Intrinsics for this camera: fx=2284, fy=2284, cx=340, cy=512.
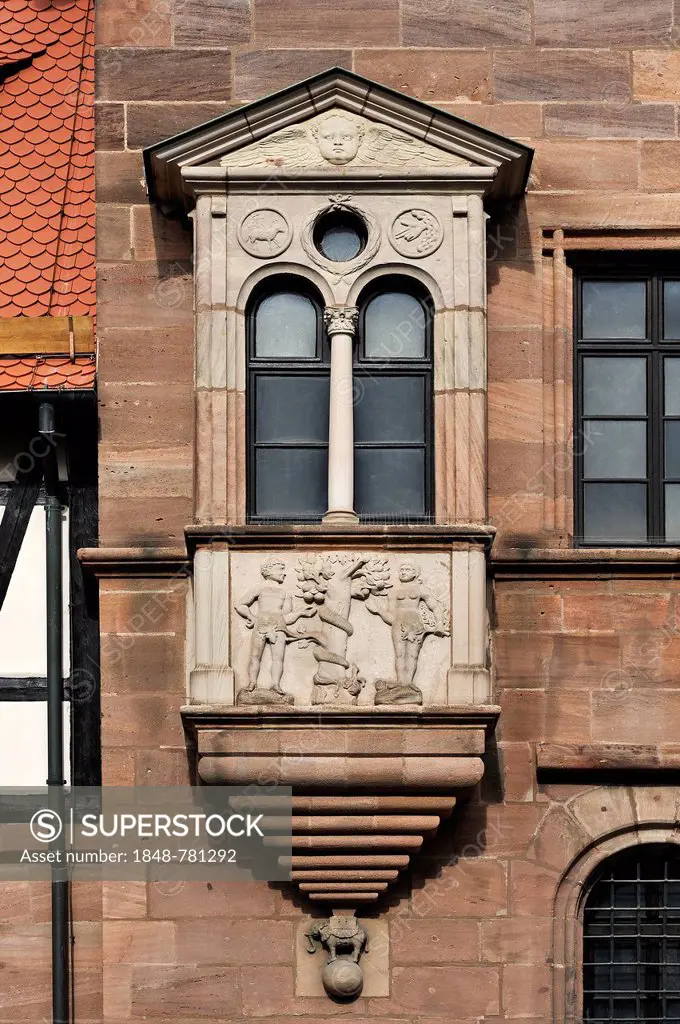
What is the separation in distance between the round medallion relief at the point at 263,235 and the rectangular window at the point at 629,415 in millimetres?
1970

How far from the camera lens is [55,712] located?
14109 millimetres

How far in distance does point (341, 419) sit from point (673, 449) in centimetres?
223

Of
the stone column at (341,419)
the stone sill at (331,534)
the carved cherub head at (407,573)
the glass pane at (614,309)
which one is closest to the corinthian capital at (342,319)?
the stone column at (341,419)

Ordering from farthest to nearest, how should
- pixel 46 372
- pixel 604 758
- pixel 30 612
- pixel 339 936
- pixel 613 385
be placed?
pixel 613 385 < pixel 30 612 < pixel 46 372 < pixel 604 758 < pixel 339 936

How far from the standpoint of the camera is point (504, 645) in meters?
14.1

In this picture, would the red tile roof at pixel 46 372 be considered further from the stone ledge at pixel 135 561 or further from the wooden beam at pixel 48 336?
the stone ledge at pixel 135 561

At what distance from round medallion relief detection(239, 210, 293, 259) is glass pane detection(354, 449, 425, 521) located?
53.4 inches

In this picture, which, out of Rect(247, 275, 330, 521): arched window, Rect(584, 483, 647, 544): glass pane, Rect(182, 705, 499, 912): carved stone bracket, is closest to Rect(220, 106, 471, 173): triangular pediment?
Rect(247, 275, 330, 521): arched window

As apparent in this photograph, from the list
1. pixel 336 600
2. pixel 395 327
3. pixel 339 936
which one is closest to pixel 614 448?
pixel 395 327

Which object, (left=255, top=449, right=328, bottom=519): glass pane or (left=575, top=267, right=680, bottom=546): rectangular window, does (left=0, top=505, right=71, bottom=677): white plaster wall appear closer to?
(left=255, top=449, right=328, bottom=519): glass pane

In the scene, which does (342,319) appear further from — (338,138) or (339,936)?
(339,936)

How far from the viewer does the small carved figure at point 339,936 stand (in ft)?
45.0

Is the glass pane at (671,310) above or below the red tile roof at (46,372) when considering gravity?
above

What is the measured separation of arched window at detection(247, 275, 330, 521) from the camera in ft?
46.3
